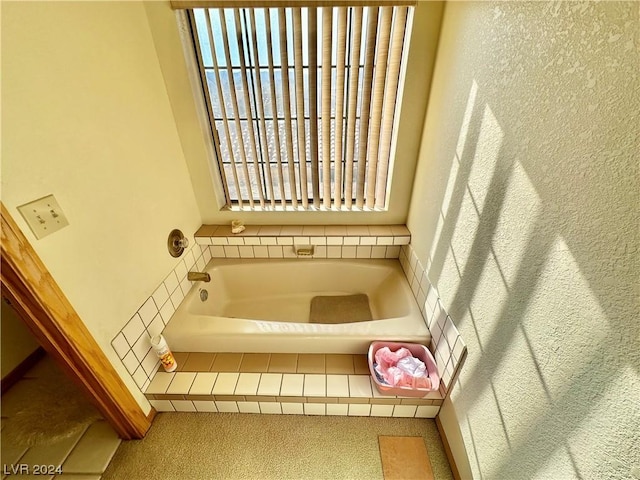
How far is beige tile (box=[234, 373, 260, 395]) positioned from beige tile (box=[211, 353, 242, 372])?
0.07 meters

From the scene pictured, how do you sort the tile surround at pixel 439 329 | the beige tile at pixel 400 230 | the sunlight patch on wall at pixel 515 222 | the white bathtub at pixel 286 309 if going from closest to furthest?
the sunlight patch on wall at pixel 515 222, the tile surround at pixel 439 329, the white bathtub at pixel 286 309, the beige tile at pixel 400 230

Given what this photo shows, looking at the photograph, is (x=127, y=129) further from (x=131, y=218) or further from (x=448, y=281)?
(x=448, y=281)

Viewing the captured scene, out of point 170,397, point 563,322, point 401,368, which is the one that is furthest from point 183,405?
point 563,322

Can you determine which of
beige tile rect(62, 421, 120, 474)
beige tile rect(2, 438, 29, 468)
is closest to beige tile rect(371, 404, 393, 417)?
beige tile rect(62, 421, 120, 474)

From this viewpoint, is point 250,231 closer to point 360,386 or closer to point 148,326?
point 148,326

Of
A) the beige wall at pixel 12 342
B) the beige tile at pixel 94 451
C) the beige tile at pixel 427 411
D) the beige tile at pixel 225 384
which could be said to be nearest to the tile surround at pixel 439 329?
the beige tile at pixel 427 411

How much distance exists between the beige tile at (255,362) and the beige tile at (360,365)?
47 centimetres

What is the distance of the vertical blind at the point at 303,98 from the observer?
1.27m

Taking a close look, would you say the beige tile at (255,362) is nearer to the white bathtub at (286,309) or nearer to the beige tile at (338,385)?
the white bathtub at (286,309)

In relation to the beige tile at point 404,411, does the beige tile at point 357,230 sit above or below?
above

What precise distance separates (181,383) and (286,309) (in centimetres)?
81

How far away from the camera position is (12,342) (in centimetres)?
161

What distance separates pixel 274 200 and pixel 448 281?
119cm

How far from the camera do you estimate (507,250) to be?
77cm
